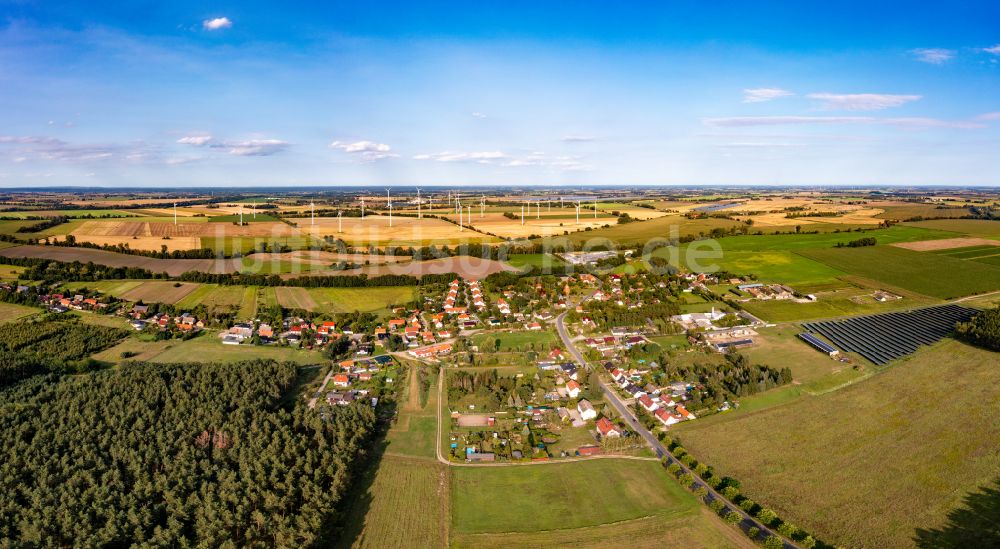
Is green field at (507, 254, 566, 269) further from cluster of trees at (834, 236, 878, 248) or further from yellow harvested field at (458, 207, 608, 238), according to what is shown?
cluster of trees at (834, 236, 878, 248)

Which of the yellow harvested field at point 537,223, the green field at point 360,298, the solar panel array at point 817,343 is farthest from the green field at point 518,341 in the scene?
the yellow harvested field at point 537,223

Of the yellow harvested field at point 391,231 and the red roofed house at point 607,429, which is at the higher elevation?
the yellow harvested field at point 391,231

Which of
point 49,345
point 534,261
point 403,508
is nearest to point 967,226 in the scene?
point 534,261

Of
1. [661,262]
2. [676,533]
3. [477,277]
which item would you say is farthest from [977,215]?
[676,533]

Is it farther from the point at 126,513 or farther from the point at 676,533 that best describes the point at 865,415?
the point at 126,513

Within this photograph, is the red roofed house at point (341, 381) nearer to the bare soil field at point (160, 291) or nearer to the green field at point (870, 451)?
the green field at point (870, 451)

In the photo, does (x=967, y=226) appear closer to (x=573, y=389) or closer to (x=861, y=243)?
(x=861, y=243)
